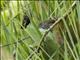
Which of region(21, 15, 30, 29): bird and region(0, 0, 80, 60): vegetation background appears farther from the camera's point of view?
region(21, 15, 30, 29): bird

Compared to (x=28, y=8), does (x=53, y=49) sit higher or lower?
lower

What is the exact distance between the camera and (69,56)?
2.95 feet

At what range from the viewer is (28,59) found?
3.03ft

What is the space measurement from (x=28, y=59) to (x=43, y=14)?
0.35 meters

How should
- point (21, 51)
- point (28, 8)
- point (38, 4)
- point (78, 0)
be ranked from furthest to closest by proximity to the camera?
point (38, 4)
point (28, 8)
point (21, 51)
point (78, 0)

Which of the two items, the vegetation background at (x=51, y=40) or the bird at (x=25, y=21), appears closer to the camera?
the vegetation background at (x=51, y=40)

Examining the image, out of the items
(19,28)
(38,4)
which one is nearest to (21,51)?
(19,28)

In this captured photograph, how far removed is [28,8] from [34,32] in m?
0.21

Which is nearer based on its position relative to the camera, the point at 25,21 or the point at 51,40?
the point at 51,40

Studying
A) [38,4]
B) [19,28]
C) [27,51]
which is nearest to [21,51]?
[27,51]

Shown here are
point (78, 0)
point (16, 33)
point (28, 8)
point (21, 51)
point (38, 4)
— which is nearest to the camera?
point (78, 0)

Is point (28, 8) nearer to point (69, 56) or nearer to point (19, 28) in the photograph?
point (19, 28)

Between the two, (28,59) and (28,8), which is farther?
(28,8)

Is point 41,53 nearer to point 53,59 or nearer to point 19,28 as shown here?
point 53,59
